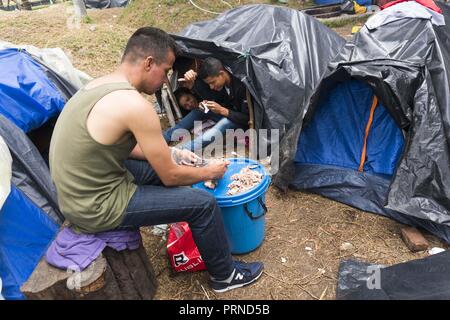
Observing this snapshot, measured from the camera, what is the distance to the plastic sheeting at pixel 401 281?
82.1 inches

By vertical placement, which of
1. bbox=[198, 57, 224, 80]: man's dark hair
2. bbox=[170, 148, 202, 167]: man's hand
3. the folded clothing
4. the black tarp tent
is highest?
bbox=[198, 57, 224, 80]: man's dark hair

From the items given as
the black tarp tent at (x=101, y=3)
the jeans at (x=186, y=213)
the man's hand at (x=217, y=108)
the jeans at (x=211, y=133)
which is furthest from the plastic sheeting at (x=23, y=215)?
the black tarp tent at (x=101, y=3)

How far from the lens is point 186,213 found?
7.16 feet

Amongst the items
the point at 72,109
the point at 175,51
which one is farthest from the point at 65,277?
the point at 175,51

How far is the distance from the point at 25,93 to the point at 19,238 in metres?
1.08

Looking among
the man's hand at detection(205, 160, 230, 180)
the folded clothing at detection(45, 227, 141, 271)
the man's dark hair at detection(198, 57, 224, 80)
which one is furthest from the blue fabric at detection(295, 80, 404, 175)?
the folded clothing at detection(45, 227, 141, 271)

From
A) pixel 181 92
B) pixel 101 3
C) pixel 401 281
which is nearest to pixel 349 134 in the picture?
pixel 401 281

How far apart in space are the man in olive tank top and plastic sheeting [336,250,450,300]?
86cm

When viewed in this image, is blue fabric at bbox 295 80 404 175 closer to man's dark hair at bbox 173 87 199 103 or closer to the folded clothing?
man's dark hair at bbox 173 87 199 103

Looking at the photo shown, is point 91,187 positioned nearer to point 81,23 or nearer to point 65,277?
point 65,277

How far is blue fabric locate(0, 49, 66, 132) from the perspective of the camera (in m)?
2.71

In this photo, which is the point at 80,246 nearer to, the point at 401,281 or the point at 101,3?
the point at 401,281

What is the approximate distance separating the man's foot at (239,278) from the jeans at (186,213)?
185 mm
